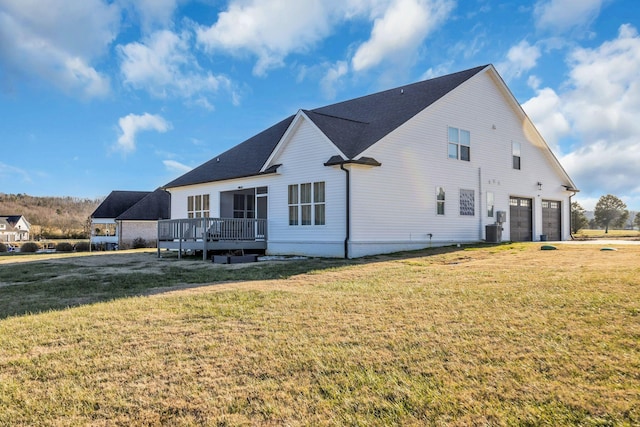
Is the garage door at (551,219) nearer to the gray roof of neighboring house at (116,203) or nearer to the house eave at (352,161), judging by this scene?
the house eave at (352,161)

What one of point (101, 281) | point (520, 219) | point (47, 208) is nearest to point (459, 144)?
point (520, 219)

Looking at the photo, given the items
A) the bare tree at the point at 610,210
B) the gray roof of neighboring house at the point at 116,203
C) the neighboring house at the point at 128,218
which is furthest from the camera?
the bare tree at the point at 610,210

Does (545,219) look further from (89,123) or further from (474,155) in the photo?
(89,123)

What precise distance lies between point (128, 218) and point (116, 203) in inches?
233

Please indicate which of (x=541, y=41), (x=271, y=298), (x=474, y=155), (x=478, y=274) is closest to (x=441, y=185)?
(x=474, y=155)

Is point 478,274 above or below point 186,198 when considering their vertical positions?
below

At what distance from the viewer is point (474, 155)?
18.8m

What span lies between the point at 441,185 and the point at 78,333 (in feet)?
47.8

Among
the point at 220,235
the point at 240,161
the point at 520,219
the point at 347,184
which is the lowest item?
the point at 220,235

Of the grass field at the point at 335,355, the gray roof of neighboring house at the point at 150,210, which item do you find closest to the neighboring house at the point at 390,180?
the grass field at the point at 335,355

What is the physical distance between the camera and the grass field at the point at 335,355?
3.33m

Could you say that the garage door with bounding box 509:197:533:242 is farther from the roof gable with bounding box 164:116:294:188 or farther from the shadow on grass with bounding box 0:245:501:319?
the roof gable with bounding box 164:116:294:188

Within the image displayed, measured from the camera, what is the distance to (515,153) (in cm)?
2083

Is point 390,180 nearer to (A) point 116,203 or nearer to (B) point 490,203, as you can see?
(B) point 490,203
